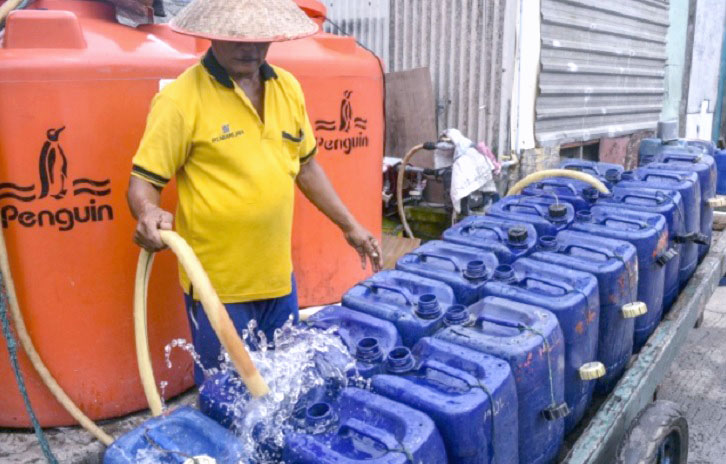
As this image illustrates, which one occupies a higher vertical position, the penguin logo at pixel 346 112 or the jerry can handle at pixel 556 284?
the penguin logo at pixel 346 112

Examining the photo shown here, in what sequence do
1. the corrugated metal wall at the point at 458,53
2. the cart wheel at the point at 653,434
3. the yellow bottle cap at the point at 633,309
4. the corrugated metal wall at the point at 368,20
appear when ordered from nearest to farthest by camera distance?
1. the cart wheel at the point at 653,434
2. the yellow bottle cap at the point at 633,309
3. the corrugated metal wall at the point at 458,53
4. the corrugated metal wall at the point at 368,20

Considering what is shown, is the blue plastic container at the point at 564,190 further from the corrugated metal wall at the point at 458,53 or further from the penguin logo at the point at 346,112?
the corrugated metal wall at the point at 458,53

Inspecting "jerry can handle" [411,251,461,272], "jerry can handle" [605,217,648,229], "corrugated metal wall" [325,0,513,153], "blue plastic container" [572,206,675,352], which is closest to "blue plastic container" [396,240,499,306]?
"jerry can handle" [411,251,461,272]

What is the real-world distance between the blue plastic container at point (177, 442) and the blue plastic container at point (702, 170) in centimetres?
294

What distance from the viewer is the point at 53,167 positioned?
2.36 metres

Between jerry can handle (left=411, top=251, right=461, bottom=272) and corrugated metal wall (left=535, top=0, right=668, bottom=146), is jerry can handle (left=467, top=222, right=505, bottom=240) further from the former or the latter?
corrugated metal wall (left=535, top=0, right=668, bottom=146)

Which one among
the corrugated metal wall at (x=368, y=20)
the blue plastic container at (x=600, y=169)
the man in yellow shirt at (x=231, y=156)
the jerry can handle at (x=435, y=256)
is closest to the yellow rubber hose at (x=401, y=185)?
the corrugated metal wall at (x=368, y=20)

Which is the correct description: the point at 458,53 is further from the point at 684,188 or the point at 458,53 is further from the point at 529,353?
the point at 529,353

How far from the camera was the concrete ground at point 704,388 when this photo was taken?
335cm

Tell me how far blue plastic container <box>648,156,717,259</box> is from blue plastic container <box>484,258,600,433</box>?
5.35ft

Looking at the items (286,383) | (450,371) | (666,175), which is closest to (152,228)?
(286,383)

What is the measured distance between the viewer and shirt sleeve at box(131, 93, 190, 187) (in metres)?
2.01

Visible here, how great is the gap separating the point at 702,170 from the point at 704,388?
1411 millimetres

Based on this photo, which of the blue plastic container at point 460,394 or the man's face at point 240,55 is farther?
the man's face at point 240,55
